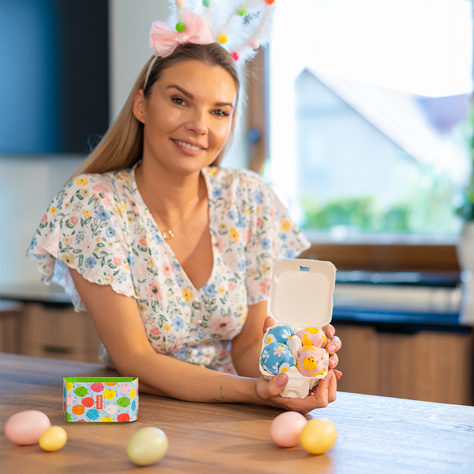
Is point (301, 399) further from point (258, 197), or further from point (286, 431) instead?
point (258, 197)

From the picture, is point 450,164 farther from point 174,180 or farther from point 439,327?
point 174,180

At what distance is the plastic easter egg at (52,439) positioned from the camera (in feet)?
3.16

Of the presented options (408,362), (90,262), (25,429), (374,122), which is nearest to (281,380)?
(25,429)

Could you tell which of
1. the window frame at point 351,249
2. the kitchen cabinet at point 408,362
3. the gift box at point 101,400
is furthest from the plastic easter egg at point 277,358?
the window frame at point 351,249

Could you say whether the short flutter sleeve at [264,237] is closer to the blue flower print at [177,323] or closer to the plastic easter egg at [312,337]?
the blue flower print at [177,323]

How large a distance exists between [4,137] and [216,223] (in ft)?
5.72

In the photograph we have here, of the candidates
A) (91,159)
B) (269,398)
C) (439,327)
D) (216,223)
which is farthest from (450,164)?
(269,398)

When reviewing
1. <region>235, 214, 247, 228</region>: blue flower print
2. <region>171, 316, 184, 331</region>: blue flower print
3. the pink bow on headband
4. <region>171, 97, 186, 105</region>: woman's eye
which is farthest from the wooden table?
the pink bow on headband

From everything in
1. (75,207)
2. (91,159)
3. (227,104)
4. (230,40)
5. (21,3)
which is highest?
(21,3)

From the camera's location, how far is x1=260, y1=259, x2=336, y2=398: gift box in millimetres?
1082

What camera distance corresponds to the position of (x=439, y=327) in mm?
2199

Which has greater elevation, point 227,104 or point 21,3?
point 21,3

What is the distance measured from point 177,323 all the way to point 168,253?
0.53ft

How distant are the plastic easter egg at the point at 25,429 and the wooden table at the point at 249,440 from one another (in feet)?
0.05
